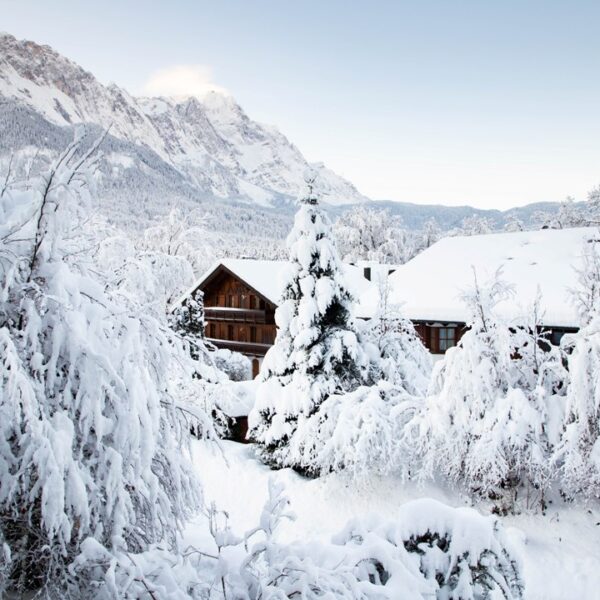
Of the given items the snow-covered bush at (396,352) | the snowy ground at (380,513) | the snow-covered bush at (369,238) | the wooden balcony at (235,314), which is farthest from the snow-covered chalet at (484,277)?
the snow-covered bush at (369,238)

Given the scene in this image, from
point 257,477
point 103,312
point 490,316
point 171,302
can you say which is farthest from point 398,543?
point 171,302

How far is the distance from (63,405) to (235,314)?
24847 mm

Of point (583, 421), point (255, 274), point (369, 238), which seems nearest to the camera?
point (583, 421)

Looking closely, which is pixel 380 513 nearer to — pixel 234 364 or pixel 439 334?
pixel 439 334

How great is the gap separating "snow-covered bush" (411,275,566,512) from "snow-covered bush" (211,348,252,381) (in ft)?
47.9

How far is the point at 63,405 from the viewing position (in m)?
4.70

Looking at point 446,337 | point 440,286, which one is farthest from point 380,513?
point 440,286

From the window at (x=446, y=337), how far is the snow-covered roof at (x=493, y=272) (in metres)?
0.83

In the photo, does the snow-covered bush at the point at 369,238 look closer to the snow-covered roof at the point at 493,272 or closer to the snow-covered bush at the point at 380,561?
the snow-covered roof at the point at 493,272

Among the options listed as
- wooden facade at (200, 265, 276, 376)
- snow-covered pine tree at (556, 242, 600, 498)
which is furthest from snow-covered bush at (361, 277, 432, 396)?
wooden facade at (200, 265, 276, 376)

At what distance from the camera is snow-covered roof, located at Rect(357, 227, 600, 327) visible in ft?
66.8

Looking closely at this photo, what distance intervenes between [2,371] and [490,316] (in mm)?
12004

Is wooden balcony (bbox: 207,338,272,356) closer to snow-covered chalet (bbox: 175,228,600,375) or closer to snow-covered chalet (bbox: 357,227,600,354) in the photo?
snow-covered chalet (bbox: 175,228,600,375)

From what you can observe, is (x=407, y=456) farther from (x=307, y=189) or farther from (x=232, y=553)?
(x=232, y=553)
